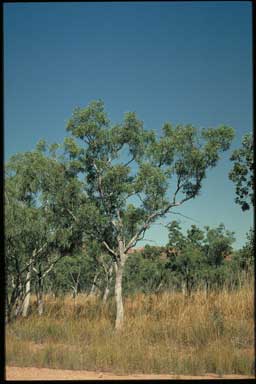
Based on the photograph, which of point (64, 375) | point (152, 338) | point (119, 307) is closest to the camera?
point (64, 375)

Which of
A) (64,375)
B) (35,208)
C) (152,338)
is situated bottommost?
(152,338)

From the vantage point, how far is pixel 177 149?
734cm

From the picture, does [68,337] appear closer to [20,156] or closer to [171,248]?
[20,156]

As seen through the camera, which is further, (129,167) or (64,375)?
(129,167)

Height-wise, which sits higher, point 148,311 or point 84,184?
point 84,184

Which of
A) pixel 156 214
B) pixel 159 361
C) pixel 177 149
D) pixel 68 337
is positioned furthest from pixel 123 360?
pixel 177 149

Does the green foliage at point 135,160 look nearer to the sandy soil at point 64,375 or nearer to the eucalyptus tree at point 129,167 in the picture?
the eucalyptus tree at point 129,167

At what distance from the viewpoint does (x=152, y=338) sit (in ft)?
17.7

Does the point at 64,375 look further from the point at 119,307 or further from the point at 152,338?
the point at 119,307

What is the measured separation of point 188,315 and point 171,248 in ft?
31.5

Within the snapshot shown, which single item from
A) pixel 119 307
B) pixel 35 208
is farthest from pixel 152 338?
pixel 35 208

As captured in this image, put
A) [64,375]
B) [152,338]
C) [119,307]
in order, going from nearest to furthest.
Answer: [64,375], [152,338], [119,307]

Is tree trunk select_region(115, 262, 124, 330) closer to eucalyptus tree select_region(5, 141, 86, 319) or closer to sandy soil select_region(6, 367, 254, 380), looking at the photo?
eucalyptus tree select_region(5, 141, 86, 319)

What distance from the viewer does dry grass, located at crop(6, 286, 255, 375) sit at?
399cm
